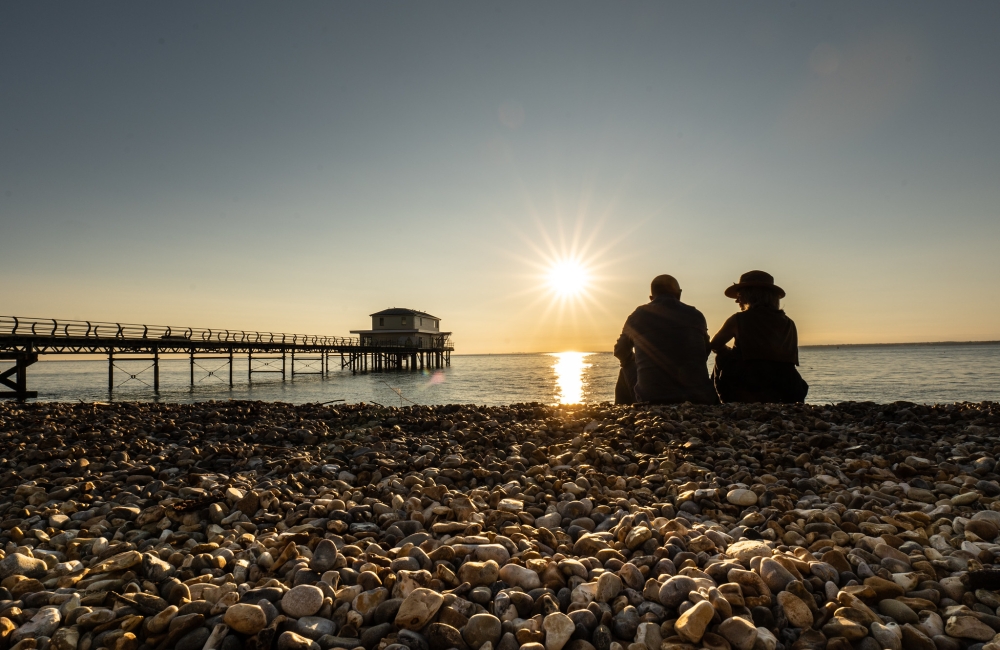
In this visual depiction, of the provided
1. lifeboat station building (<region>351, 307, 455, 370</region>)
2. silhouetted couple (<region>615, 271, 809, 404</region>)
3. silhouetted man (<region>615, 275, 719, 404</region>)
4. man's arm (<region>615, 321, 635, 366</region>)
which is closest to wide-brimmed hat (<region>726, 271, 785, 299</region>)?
silhouetted couple (<region>615, 271, 809, 404</region>)

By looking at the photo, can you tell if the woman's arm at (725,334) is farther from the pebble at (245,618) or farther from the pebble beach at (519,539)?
the pebble at (245,618)

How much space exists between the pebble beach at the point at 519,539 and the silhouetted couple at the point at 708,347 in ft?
4.28

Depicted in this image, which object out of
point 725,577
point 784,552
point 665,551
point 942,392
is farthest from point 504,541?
point 942,392

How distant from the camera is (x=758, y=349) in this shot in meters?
6.70

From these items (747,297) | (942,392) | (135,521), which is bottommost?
(942,392)

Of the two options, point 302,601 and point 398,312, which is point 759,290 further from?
point 398,312

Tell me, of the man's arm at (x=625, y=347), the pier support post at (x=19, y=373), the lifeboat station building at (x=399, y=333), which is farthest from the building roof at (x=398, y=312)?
the man's arm at (x=625, y=347)

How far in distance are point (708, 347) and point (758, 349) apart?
0.75 meters

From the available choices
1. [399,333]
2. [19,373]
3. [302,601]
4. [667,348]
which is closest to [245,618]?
[302,601]

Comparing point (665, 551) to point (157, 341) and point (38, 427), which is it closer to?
point (38, 427)

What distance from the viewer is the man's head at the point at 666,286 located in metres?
6.56

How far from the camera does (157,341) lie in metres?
31.3

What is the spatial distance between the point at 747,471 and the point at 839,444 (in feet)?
4.49

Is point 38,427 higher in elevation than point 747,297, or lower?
lower
